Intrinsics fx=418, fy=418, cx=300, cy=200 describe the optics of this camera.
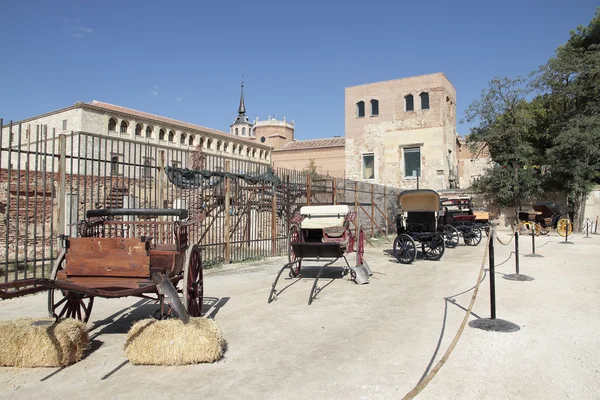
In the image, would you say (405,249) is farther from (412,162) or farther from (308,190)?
(412,162)

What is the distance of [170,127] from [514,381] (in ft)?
188

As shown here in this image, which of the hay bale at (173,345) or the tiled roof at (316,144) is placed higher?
the tiled roof at (316,144)

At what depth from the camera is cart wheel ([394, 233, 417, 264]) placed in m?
11.5

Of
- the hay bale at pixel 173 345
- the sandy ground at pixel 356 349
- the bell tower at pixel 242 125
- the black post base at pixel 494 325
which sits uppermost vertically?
the bell tower at pixel 242 125

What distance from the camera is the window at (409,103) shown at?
33.6 meters

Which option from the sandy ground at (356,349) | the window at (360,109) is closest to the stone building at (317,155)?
the window at (360,109)

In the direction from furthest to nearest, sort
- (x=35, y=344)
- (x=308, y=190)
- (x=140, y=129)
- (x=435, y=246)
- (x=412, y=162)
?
1. (x=140, y=129)
2. (x=412, y=162)
3. (x=308, y=190)
4. (x=435, y=246)
5. (x=35, y=344)

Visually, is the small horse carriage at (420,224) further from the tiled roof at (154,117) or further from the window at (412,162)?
the tiled roof at (154,117)

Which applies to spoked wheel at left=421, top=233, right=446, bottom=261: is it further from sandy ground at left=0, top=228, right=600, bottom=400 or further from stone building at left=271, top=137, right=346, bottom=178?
stone building at left=271, top=137, right=346, bottom=178

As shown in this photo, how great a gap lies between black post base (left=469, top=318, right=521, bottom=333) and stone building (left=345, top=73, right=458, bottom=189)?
2652 cm

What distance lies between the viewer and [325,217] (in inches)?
375

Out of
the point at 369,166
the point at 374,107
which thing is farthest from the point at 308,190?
the point at 374,107

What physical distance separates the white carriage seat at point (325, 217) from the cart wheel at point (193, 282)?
4100 mm

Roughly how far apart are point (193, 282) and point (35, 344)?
1.76 meters
